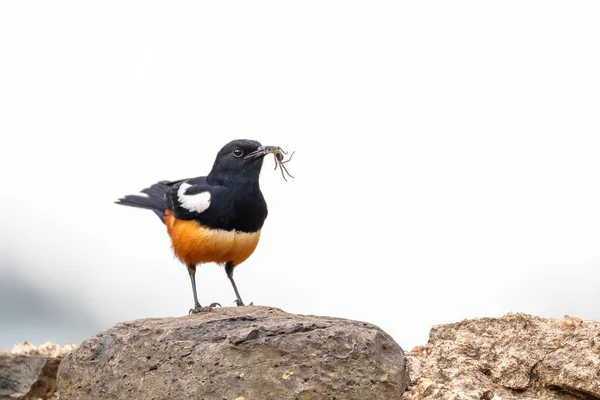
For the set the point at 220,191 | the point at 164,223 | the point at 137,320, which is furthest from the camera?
the point at 164,223

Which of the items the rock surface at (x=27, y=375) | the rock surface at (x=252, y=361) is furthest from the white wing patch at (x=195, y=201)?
the rock surface at (x=27, y=375)

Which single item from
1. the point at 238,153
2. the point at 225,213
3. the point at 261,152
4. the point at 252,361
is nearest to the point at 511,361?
the point at 252,361

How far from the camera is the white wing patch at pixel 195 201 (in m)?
7.91

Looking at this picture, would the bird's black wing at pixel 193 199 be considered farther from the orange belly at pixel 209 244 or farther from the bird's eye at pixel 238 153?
the bird's eye at pixel 238 153

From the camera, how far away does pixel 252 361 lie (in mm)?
5805

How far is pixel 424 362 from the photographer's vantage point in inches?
247

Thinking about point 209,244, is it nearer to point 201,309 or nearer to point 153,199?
point 201,309

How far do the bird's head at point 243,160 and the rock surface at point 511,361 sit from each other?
248cm

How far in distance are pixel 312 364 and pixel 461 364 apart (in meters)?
1.12

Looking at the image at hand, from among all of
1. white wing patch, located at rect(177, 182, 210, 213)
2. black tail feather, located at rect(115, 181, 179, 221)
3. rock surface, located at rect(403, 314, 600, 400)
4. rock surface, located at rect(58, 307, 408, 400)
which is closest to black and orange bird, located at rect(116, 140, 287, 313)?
white wing patch, located at rect(177, 182, 210, 213)

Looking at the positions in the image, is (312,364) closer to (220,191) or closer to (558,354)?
(558,354)

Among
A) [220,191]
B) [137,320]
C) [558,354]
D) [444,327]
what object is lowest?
[558,354]

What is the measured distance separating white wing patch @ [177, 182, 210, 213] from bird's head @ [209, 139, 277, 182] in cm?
22

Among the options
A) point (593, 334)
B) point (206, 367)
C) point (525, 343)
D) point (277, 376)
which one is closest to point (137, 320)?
point (206, 367)
